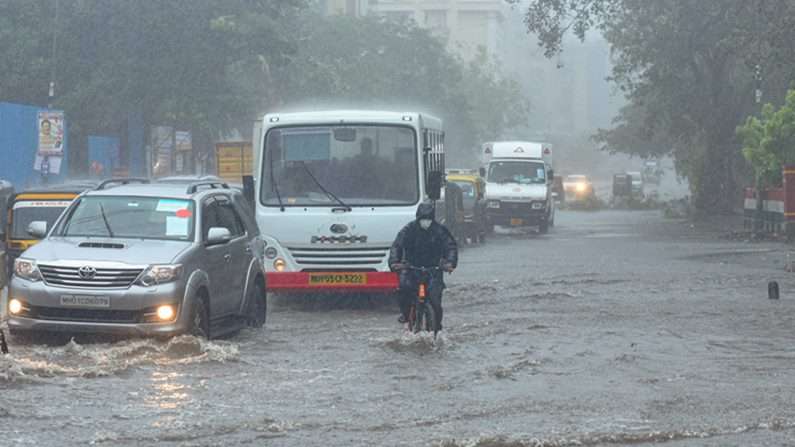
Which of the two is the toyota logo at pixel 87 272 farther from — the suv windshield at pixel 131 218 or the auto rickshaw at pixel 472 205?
the auto rickshaw at pixel 472 205

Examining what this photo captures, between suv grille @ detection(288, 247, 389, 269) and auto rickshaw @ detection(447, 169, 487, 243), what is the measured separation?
56.9 ft

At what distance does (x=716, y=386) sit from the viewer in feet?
41.0

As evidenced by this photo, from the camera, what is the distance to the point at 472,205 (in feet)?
122

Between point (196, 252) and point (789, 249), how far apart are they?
68.7 ft

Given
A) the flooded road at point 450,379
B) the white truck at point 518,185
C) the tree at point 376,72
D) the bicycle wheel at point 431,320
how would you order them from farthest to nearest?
the tree at point 376,72 < the white truck at point 518,185 < the bicycle wheel at point 431,320 < the flooded road at point 450,379

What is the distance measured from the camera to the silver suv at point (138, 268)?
13.9 metres

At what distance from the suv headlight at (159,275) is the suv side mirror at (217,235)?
0.94m

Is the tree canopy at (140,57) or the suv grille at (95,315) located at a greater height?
the tree canopy at (140,57)

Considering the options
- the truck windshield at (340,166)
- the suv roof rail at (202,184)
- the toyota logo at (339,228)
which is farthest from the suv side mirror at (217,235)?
the truck windshield at (340,166)

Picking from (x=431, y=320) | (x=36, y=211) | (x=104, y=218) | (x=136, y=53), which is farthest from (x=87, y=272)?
(x=136, y=53)

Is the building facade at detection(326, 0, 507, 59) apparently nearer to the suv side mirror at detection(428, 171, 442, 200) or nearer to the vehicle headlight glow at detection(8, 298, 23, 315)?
the suv side mirror at detection(428, 171, 442, 200)

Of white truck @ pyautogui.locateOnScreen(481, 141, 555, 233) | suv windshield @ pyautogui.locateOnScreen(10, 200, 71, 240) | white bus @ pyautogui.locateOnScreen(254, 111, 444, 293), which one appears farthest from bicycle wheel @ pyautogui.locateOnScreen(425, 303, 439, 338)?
white truck @ pyautogui.locateOnScreen(481, 141, 555, 233)

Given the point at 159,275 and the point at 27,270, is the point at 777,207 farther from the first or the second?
the point at 27,270

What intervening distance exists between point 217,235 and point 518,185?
30659 millimetres
